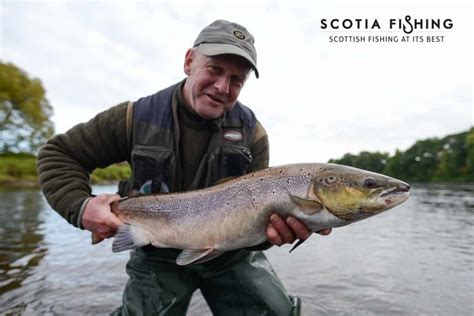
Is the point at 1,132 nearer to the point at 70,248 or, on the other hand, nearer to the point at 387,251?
the point at 70,248

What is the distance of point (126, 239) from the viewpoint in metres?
2.92

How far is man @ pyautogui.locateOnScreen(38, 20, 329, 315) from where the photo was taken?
3094mm

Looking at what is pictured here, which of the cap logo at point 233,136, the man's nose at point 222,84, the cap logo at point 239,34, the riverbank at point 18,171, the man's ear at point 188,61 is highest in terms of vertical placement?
the cap logo at point 239,34

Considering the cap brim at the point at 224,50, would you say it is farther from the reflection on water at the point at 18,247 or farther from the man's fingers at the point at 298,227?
the reflection on water at the point at 18,247

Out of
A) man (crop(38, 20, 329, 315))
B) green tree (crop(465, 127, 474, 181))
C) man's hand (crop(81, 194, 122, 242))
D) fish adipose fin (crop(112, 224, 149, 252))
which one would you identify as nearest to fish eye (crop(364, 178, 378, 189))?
man (crop(38, 20, 329, 315))

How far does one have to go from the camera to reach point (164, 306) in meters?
3.18

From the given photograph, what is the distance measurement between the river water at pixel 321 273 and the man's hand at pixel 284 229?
2634 mm

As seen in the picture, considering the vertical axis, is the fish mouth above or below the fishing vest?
below

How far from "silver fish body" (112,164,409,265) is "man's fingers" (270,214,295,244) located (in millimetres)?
52

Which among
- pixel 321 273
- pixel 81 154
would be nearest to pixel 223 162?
pixel 81 154

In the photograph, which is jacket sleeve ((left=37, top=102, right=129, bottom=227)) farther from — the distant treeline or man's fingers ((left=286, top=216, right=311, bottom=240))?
the distant treeline

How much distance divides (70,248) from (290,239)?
22.9 ft

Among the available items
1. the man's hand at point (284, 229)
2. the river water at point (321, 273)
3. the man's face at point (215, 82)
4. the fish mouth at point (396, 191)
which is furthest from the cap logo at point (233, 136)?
the river water at point (321, 273)

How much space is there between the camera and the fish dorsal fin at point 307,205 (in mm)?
2619
